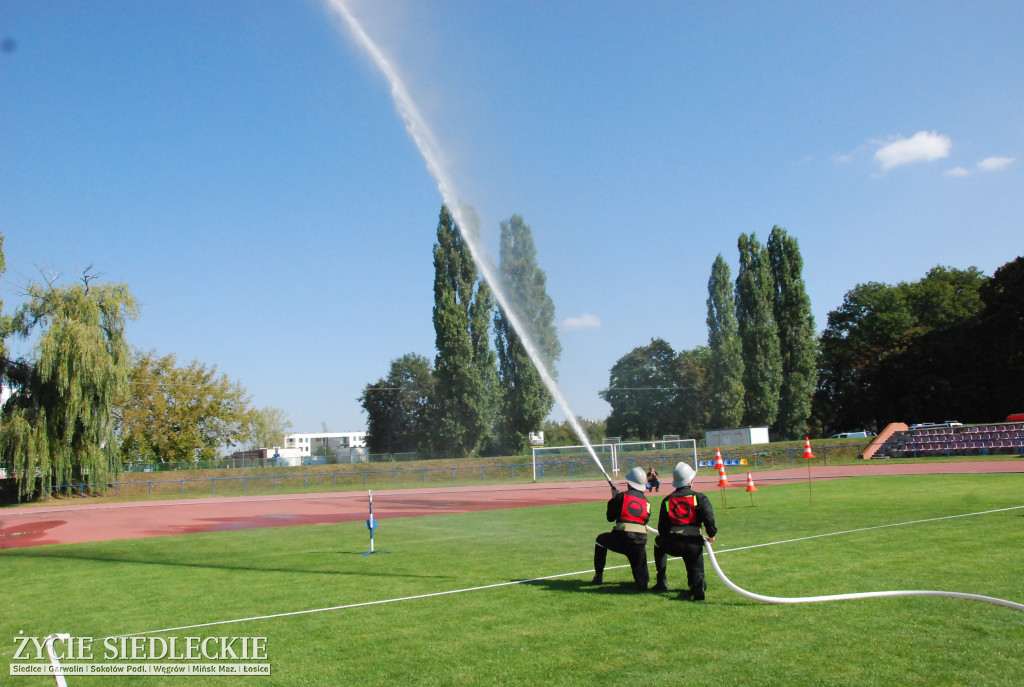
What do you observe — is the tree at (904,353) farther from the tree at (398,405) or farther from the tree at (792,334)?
the tree at (398,405)

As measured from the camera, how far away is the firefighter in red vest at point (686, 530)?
8617mm

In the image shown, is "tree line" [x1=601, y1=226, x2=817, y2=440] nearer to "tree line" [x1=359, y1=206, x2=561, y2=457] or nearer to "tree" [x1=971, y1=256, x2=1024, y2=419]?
"tree" [x1=971, y1=256, x2=1024, y2=419]

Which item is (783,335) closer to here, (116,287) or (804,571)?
(116,287)

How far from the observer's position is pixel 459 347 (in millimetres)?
53281

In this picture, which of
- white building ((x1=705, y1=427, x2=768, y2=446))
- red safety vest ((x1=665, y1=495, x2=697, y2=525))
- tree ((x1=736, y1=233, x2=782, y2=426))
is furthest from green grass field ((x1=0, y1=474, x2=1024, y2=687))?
tree ((x1=736, y1=233, x2=782, y2=426))

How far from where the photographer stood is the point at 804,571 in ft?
32.7

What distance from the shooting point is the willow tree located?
115 ft

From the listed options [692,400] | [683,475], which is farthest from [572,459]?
[692,400]

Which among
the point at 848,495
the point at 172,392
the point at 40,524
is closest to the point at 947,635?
the point at 848,495

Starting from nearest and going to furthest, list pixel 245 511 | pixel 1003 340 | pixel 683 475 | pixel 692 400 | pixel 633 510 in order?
1. pixel 683 475
2. pixel 633 510
3. pixel 245 511
4. pixel 1003 340
5. pixel 692 400

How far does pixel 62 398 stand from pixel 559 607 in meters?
34.9

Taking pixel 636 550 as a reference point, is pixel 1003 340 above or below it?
above

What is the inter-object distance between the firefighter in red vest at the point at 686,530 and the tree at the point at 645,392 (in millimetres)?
81695

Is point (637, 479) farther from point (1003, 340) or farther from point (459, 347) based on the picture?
point (1003, 340)
